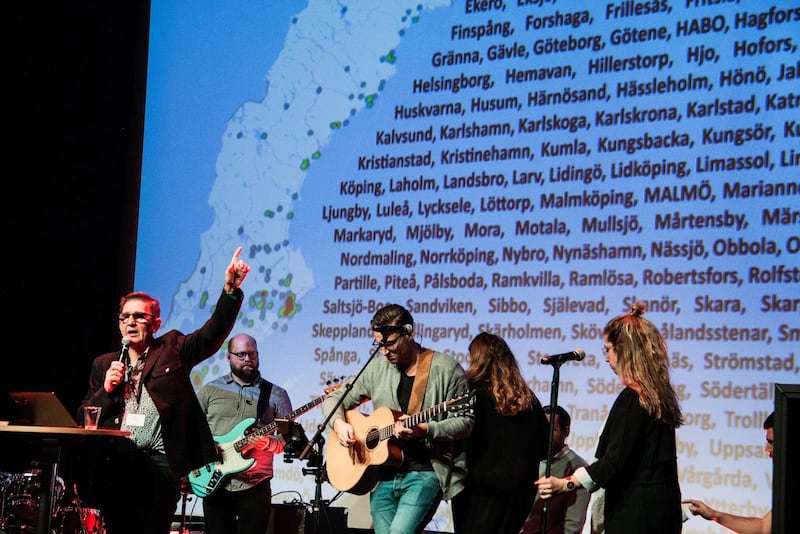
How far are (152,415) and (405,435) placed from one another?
49.9 inches

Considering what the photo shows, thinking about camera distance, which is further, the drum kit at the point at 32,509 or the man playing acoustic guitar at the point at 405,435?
the drum kit at the point at 32,509

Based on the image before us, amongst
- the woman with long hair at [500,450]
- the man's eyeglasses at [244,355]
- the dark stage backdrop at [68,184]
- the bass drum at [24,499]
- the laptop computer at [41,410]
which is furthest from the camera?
the dark stage backdrop at [68,184]

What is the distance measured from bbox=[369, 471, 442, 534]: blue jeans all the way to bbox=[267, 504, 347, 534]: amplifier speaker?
2.12m

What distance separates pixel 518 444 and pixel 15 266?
5.02 meters

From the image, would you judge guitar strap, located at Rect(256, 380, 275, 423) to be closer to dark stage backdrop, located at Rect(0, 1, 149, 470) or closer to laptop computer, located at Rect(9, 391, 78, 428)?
dark stage backdrop, located at Rect(0, 1, 149, 470)

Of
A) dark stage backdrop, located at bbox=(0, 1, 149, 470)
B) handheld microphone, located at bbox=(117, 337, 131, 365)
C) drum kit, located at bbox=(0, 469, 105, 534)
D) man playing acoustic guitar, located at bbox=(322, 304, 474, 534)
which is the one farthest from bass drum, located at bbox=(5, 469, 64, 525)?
man playing acoustic guitar, located at bbox=(322, 304, 474, 534)

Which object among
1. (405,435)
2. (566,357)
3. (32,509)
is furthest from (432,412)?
(32,509)

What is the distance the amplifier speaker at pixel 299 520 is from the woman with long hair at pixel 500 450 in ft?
6.87

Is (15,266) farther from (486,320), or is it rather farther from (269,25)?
(486,320)

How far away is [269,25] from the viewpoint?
7.66 m

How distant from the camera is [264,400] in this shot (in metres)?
6.62

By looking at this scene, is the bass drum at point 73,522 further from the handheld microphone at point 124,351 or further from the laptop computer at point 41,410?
the laptop computer at point 41,410

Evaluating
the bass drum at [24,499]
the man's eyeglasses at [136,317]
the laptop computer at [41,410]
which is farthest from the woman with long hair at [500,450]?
the bass drum at [24,499]

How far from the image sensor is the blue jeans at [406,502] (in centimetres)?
449
